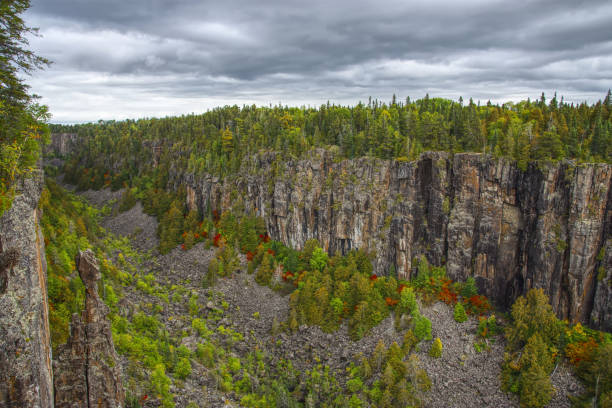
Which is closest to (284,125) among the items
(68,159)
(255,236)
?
(255,236)

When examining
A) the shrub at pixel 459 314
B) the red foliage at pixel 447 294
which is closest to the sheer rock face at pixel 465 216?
the red foliage at pixel 447 294

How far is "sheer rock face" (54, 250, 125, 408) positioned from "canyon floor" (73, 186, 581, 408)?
12146mm

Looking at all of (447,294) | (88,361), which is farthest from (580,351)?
(88,361)

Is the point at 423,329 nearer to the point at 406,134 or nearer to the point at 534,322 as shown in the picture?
the point at 534,322

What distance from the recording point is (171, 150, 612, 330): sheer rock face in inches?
1959

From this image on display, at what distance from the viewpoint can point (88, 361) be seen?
22359mm

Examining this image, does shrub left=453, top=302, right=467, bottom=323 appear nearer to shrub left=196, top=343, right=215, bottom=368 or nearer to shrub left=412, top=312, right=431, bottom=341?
shrub left=412, top=312, right=431, bottom=341

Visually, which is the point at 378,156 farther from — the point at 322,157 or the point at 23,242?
the point at 23,242

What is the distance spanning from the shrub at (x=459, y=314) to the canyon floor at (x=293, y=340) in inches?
31.9

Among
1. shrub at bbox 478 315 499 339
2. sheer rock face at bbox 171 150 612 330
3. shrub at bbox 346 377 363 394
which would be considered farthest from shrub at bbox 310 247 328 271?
shrub at bbox 478 315 499 339

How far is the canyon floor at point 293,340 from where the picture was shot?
42781 millimetres

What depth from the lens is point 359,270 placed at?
70375 mm

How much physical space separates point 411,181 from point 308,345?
35.6 meters

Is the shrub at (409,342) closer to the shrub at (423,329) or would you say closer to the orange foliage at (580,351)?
the shrub at (423,329)
